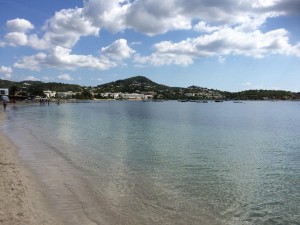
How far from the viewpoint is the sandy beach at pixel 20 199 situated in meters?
11.6

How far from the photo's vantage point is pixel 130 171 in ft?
67.8

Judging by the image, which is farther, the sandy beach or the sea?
the sea

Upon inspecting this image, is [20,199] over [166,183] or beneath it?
over

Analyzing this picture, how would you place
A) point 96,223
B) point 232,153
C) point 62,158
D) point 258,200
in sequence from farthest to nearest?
point 232,153, point 62,158, point 258,200, point 96,223

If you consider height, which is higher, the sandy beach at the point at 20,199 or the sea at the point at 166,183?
the sandy beach at the point at 20,199

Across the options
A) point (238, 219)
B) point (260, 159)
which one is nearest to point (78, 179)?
point (238, 219)

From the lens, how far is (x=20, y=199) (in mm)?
13750

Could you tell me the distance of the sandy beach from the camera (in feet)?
38.2

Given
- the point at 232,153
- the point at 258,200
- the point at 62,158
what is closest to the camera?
the point at 258,200

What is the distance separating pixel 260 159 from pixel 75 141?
18402 millimetres

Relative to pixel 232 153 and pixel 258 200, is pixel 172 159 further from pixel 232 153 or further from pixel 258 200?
pixel 258 200

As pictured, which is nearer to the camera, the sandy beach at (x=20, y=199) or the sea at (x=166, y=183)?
the sandy beach at (x=20, y=199)

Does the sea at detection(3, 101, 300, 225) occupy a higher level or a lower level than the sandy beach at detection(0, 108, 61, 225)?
lower

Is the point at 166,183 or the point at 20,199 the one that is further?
the point at 166,183
